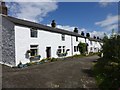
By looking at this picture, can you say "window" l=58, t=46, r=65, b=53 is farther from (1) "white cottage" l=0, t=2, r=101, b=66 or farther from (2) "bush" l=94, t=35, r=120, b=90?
(2) "bush" l=94, t=35, r=120, b=90

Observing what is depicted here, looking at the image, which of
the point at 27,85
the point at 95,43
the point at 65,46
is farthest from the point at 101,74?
the point at 95,43

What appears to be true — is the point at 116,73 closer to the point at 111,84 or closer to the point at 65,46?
the point at 111,84

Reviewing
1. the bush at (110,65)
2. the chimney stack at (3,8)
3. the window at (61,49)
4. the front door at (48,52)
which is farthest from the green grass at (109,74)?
the window at (61,49)

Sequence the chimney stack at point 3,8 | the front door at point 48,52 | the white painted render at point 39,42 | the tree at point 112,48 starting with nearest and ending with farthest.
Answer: the tree at point 112,48
the white painted render at point 39,42
the chimney stack at point 3,8
the front door at point 48,52

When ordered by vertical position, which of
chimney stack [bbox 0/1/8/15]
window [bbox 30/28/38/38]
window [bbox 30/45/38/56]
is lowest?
window [bbox 30/45/38/56]

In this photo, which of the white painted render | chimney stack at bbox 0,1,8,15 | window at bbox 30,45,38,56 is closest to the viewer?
the white painted render

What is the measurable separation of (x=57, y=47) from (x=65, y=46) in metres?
3.66

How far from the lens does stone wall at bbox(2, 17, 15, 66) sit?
17.1 meters

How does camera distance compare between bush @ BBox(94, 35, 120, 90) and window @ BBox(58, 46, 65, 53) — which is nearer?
bush @ BBox(94, 35, 120, 90)

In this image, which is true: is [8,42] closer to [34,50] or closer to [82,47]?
[34,50]

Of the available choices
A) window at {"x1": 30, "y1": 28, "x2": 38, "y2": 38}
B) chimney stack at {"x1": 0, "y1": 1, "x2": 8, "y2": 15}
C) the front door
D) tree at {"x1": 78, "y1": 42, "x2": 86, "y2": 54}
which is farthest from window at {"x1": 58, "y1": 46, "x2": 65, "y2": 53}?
chimney stack at {"x1": 0, "y1": 1, "x2": 8, "y2": 15}

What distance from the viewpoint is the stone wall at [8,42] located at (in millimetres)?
17141

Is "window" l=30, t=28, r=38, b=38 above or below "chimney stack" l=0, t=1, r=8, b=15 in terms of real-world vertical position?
below

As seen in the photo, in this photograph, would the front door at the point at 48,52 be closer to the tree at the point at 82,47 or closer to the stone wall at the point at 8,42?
the stone wall at the point at 8,42
